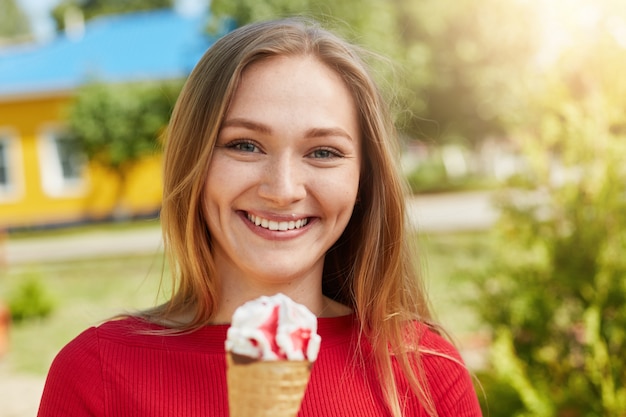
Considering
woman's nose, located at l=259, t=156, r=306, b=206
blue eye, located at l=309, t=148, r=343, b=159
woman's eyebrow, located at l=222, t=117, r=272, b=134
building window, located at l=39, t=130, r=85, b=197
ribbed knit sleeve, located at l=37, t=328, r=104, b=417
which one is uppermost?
woman's eyebrow, located at l=222, t=117, r=272, b=134

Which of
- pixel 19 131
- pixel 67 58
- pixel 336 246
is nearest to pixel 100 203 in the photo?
pixel 19 131

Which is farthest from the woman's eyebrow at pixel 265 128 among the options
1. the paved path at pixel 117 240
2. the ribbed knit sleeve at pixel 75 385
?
the paved path at pixel 117 240

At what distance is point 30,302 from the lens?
9117 millimetres

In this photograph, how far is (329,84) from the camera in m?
1.72

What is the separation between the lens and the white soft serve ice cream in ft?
3.86

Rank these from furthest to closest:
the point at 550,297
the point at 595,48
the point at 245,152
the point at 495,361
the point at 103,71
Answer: the point at 103,71 → the point at 595,48 → the point at 550,297 → the point at 495,361 → the point at 245,152

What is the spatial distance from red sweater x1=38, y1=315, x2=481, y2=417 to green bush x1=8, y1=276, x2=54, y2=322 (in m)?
7.89

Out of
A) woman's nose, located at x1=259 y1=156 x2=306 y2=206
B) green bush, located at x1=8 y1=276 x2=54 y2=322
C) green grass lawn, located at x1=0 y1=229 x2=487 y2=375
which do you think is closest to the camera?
woman's nose, located at x1=259 y1=156 x2=306 y2=206

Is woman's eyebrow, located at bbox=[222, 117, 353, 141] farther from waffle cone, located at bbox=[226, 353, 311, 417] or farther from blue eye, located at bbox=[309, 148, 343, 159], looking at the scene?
waffle cone, located at bbox=[226, 353, 311, 417]

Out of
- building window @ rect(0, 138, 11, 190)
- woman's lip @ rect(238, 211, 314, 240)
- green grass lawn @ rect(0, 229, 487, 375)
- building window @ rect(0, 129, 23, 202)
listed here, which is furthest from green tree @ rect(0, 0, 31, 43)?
woman's lip @ rect(238, 211, 314, 240)

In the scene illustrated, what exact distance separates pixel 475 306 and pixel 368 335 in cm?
279

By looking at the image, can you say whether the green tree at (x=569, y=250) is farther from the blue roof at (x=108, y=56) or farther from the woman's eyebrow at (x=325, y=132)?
the blue roof at (x=108, y=56)

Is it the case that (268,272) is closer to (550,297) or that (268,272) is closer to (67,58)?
(550,297)

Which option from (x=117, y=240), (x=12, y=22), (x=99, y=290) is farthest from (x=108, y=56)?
(x=12, y=22)
